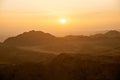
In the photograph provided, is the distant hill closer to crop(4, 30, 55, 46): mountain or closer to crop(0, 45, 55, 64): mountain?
crop(4, 30, 55, 46): mountain

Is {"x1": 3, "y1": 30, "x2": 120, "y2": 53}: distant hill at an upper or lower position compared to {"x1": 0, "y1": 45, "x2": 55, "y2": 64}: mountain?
upper

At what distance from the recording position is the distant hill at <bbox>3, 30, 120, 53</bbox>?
5479 centimetres

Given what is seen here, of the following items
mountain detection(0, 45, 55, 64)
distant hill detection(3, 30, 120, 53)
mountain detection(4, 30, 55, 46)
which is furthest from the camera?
mountain detection(4, 30, 55, 46)

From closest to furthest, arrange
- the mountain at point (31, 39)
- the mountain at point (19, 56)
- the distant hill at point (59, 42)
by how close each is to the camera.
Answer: the mountain at point (19, 56), the distant hill at point (59, 42), the mountain at point (31, 39)

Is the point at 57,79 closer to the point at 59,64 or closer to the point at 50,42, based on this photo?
the point at 59,64

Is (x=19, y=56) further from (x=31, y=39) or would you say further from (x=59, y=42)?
(x=31, y=39)

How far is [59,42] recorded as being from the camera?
6116 cm

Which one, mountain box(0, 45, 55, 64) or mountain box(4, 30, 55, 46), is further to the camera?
mountain box(4, 30, 55, 46)

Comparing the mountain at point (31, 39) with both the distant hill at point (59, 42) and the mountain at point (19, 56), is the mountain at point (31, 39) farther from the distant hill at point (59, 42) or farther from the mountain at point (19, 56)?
the mountain at point (19, 56)

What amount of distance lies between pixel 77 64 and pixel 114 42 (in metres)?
28.7

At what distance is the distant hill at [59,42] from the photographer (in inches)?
2157

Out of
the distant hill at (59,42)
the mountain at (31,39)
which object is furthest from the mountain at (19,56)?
the mountain at (31,39)

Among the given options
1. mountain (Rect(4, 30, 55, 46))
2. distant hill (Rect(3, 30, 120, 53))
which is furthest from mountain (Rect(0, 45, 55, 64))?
mountain (Rect(4, 30, 55, 46))

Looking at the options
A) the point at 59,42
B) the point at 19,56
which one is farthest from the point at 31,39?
the point at 19,56
